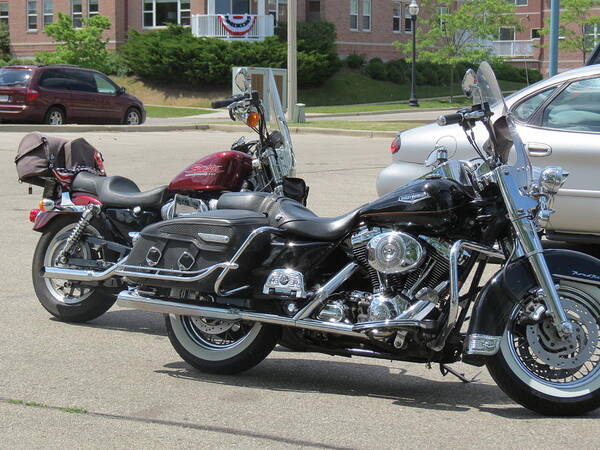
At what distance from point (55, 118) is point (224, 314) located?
2368 centimetres

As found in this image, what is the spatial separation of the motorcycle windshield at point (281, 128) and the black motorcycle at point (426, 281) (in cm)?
158

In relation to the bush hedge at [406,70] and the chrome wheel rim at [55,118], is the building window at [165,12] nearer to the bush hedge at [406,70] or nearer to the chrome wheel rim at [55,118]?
the bush hedge at [406,70]

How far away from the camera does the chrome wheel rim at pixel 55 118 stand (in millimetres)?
28030

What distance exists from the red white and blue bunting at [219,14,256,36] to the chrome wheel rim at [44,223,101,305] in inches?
1745

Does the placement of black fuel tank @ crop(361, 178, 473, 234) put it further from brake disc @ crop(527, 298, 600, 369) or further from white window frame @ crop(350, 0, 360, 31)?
white window frame @ crop(350, 0, 360, 31)

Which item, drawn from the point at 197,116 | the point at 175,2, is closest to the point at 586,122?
the point at 197,116

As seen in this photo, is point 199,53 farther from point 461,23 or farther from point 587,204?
point 587,204

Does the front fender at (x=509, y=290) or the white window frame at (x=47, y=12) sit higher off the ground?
the white window frame at (x=47, y=12)

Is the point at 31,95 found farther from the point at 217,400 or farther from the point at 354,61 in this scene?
the point at 354,61

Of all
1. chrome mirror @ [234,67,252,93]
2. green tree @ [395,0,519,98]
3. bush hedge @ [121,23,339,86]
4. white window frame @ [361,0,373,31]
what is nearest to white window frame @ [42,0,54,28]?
bush hedge @ [121,23,339,86]

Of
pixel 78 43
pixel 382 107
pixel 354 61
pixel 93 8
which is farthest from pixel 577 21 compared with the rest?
pixel 93 8

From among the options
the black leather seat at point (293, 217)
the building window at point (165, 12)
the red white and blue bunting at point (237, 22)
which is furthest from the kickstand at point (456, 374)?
the building window at point (165, 12)

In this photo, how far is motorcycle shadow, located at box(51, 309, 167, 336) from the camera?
7.17 meters

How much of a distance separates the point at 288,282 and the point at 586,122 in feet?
14.1
